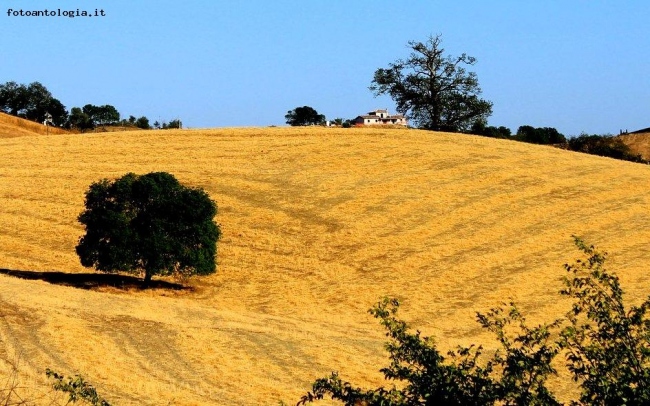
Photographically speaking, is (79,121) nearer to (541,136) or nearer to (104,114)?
(104,114)

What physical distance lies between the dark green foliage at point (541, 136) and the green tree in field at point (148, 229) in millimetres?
85308

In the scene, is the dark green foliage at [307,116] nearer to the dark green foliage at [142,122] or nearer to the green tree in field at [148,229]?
the dark green foliage at [142,122]

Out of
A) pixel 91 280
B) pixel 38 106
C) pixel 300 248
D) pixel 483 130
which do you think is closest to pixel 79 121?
pixel 38 106

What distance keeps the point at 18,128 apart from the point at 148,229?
75.1 meters

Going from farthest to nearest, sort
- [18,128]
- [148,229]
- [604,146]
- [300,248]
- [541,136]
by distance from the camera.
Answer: [541,136] < [18,128] < [604,146] < [300,248] < [148,229]

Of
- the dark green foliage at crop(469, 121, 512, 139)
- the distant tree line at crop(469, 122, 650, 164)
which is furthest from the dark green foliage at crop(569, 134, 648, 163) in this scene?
the dark green foliage at crop(469, 121, 512, 139)

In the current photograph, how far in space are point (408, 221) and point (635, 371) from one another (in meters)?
43.1

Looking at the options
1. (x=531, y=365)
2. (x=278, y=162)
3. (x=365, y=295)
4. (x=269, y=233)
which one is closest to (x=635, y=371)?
(x=531, y=365)

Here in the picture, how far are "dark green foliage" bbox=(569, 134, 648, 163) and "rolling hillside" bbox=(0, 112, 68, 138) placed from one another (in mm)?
63440

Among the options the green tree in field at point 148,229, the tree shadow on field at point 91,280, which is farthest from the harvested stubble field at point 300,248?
the green tree in field at point 148,229

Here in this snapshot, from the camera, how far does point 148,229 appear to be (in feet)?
144

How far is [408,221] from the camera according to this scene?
5516 centimetres

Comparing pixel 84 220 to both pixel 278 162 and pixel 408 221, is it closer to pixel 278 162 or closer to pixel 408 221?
pixel 408 221

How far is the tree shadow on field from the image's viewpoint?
43094 millimetres
